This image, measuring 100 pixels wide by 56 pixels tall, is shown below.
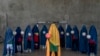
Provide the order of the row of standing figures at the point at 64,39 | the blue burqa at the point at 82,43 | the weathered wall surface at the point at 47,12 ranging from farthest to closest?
1. the weathered wall surface at the point at 47,12
2. the blue burqa at the point at 82,43
3. the row of standing figures at the point at 64,39

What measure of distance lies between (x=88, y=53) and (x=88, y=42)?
223 mm

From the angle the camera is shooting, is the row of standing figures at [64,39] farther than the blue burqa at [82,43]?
No

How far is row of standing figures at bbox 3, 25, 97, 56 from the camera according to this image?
588 centimetres

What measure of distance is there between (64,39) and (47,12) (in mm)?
867

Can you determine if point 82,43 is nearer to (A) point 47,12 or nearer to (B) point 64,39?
(B) point 64,39

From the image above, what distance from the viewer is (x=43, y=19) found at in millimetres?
7035

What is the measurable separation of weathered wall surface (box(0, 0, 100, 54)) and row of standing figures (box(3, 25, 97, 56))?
0.46m

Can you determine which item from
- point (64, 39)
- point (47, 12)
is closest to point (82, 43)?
point (64, 39)

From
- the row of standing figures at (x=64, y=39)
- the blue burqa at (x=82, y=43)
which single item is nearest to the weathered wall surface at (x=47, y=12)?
A: the row of standing figures at (x=64, y=39)

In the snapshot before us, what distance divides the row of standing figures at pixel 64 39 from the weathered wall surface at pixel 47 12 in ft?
1.50

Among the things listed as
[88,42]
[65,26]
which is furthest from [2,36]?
[88,42]

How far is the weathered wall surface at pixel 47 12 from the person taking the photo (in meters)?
7.01

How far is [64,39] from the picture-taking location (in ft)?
21.6

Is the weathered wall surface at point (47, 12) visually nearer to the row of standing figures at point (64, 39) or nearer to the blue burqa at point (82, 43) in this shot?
the row of standing figures at point (64, 39)
